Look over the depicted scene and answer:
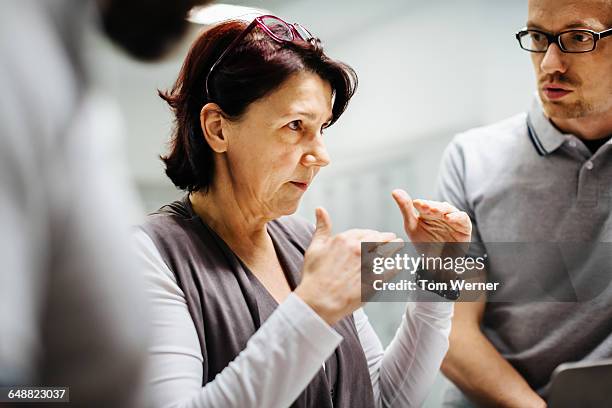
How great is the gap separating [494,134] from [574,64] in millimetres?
216

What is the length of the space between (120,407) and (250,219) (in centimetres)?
45

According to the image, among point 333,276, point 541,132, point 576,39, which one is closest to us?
point 333,276

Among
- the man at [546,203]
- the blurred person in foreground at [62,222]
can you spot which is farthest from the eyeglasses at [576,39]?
the blurred person in foreground at [62,222]

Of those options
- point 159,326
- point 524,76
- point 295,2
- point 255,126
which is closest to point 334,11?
point 295,2

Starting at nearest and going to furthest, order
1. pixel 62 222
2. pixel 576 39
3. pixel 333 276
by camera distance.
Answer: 1. pixel 62 222
2. pixel 333 276
3. pixel 576 39

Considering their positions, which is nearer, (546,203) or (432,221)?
(432,221)

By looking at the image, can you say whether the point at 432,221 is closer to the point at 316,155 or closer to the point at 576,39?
the point at 316,155

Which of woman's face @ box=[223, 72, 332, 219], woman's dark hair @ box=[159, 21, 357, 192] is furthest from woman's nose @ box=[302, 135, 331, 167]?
woman's dark hair @ box=[159, 21, 357, 192]

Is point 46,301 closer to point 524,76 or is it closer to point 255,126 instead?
point 255,126

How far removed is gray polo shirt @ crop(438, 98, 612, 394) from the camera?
3.99 feet

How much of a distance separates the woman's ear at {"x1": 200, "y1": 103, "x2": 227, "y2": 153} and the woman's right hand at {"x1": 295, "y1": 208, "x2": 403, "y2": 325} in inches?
8.8

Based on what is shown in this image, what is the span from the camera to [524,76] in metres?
1.36

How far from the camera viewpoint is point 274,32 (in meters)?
1.00

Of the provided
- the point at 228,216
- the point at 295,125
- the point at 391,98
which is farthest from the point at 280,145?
the point at 391,98
